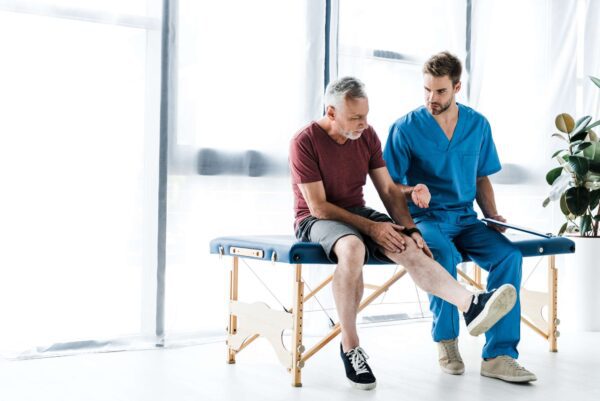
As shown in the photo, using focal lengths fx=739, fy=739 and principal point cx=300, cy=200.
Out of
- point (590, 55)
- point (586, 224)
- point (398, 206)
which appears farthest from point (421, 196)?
point (590, 55)

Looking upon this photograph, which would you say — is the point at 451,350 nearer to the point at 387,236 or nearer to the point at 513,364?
the point at 513,364

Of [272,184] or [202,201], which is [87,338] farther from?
[272,184]

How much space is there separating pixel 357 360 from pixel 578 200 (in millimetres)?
1729

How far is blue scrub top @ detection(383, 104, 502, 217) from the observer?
2.72 m

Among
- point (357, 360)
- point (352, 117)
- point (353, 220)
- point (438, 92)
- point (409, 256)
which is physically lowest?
point (357, 360)

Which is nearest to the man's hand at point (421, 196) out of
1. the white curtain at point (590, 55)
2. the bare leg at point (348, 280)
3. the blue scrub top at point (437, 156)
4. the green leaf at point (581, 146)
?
the blue scrub top at point (437, 156)

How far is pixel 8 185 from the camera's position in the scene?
8.75ft

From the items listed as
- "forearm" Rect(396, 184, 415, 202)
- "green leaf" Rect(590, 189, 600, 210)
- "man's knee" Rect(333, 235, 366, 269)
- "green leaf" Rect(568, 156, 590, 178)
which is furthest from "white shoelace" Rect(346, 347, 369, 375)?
"green leaf" Rect(590, 189, 600, 210)

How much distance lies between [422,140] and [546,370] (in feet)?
3.04

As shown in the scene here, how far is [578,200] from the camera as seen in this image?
11.4 ft

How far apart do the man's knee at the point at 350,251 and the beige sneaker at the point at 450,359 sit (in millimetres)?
520

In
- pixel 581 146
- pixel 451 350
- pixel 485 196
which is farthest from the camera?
pixel 581 146

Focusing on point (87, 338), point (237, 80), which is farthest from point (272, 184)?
point (87, 338)

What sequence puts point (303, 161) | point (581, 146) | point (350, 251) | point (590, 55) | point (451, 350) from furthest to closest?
point (590, 55), point (581, 146), point (451, 350), point (303, 161), point (350, 251)
